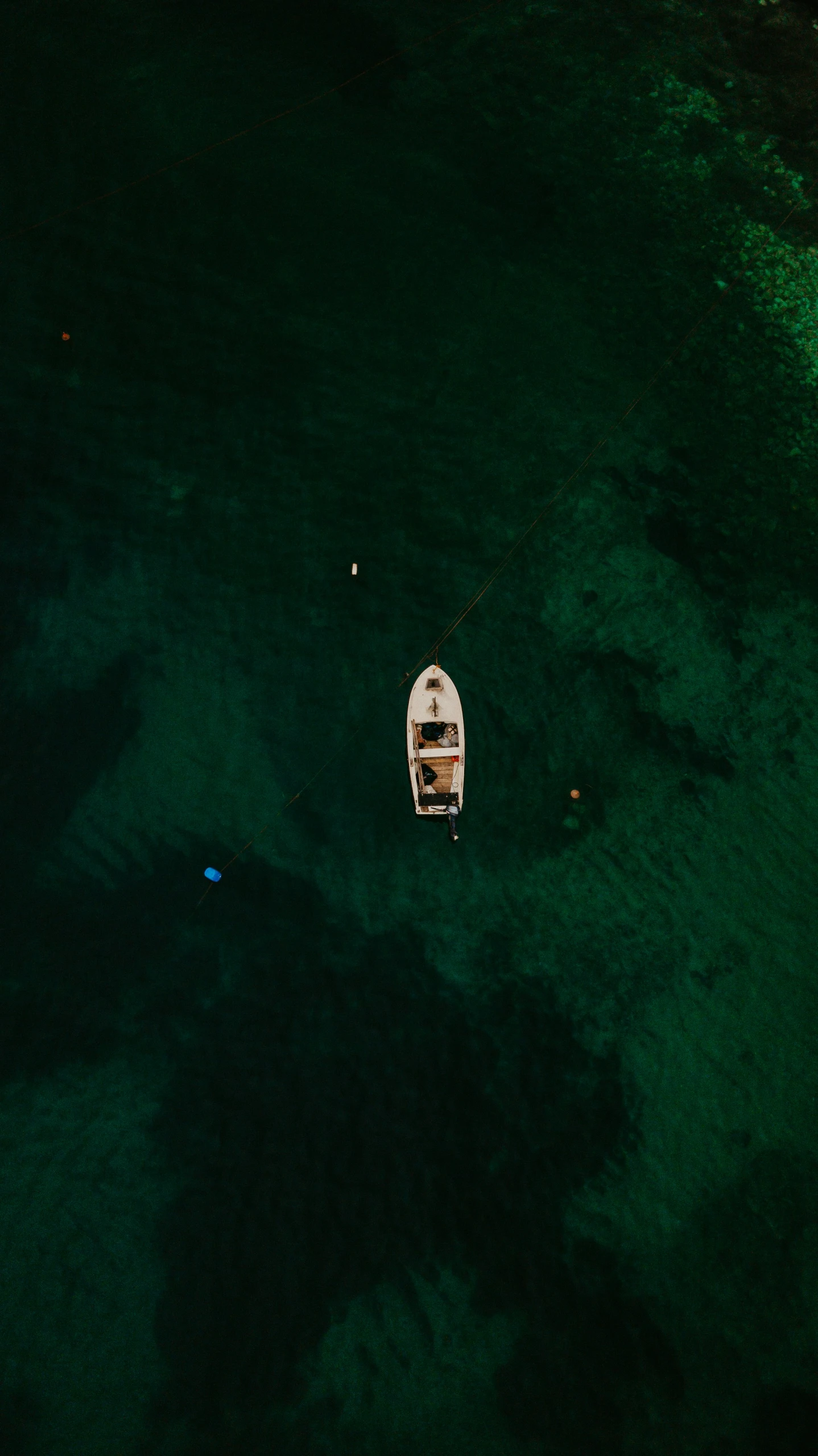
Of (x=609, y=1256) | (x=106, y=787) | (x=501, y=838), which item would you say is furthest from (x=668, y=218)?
(x=609, y=1256)

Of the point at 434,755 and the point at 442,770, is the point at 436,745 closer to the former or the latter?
the point at 434,755

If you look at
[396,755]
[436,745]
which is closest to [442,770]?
[436,745]

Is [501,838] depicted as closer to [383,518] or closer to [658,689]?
[658,689]

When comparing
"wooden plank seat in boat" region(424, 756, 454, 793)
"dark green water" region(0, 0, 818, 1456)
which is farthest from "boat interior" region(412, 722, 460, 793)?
"dark green water" region(0, 0, 818, 1456)

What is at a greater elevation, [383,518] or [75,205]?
[75,205]

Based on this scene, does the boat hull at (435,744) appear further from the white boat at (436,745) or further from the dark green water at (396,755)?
the dark green water at (396,755)

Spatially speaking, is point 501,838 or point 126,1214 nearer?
point 126,1214

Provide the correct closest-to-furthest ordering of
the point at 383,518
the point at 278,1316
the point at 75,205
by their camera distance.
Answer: the point at 278,1316 < the point at 383,518 < the point at 75,205

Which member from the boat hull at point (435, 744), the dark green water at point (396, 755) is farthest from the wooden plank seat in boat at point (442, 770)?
the dark green water at point (396, 755)
